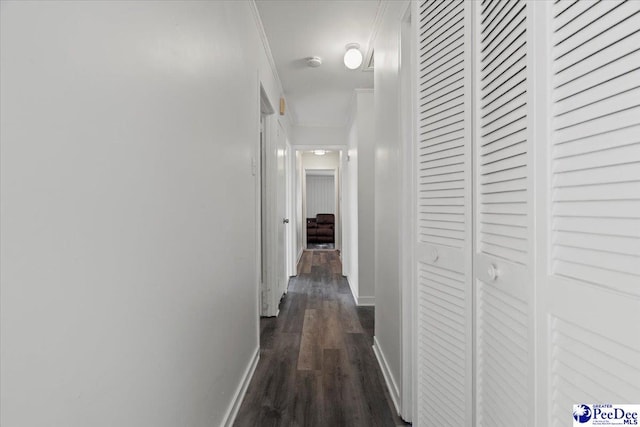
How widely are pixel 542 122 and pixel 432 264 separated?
2.53 feet

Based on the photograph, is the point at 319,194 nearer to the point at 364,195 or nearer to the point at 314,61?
the point at 364,195

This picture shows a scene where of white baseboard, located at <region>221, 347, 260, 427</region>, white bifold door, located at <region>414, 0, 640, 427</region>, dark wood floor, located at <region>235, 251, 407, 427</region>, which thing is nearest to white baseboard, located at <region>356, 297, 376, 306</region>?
dark wood floor, located at <region>235, 251, 407, 427</region>

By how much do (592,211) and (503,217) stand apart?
0.30 meters

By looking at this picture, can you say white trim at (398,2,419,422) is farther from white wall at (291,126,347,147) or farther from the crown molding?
white wall at (291,126,347,147)

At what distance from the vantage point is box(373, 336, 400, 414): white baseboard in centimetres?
185

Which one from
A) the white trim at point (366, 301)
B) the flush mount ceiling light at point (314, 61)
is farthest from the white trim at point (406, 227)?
the white trim at point (366, 301)

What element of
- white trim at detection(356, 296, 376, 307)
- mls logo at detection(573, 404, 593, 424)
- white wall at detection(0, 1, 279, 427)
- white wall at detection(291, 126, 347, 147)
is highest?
white wall at detection(291, 126, 347, 147)

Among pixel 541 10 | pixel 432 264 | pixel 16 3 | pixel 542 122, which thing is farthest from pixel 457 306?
pixel 16 3

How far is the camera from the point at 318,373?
2223 mm

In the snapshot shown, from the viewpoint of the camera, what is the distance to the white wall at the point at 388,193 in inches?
75.2

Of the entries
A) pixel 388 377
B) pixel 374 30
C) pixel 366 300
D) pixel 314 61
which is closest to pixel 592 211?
pixel 388 377

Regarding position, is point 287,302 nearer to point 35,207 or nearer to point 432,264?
point 432,264

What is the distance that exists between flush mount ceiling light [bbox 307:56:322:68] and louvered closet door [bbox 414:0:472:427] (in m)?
1.80

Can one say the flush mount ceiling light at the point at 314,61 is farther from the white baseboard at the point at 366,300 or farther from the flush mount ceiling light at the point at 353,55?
the white baseboard at the point at 366,300
